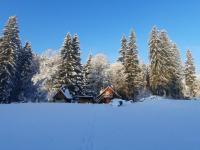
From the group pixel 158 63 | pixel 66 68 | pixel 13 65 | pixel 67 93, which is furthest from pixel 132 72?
pixel 13 65

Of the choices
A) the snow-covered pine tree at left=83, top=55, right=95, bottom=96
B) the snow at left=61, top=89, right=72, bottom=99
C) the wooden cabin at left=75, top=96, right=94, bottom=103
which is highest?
the snow-covered pine tree at left=83, top=55, right=95, bottom=96

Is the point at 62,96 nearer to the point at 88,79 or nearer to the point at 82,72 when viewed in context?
the point at 82,72

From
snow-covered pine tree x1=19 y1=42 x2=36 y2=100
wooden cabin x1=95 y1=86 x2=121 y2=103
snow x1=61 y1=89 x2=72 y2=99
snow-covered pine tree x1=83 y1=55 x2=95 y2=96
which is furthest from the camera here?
snow-covered pine tree x1=83 y1=55 x2=95 y2=96

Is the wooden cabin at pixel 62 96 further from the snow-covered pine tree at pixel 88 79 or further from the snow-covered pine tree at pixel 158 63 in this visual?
the snow-covered pine tree at pixel 158 63

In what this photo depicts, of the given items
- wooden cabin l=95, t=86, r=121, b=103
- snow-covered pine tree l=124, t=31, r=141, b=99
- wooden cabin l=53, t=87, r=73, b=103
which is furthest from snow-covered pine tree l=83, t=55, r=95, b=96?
wooden cabin l=53, t=87, r=73, b=103

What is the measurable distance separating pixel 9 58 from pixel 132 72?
1118 inches

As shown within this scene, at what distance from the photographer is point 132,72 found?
221ft

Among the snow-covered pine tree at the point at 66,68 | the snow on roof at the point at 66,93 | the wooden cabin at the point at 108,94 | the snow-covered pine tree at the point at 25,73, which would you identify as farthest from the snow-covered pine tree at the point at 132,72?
the snow-covered pine tree at the point at 25,73

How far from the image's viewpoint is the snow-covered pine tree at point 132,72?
219ft

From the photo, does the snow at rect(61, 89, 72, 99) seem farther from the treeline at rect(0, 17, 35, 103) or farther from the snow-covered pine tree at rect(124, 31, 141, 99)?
the snow-covered pine tree at rect(124, 31, 141, 99)

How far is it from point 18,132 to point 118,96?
51675 mm

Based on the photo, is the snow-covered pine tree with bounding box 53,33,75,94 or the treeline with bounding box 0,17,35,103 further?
the snow-covered pine tree with bounding box 53,33,75,94

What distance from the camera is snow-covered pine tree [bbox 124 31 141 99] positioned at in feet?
219

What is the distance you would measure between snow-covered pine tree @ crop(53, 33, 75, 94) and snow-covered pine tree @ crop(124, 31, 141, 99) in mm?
14082
